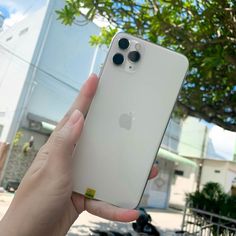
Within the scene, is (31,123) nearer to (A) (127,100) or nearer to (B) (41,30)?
(B) (41,30)

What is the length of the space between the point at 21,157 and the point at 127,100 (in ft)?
27.0

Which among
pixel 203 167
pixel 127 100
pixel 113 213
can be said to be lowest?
pixel 113 213

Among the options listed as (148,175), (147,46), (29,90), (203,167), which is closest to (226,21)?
(147,46)

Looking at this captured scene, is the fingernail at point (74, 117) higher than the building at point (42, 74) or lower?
lower

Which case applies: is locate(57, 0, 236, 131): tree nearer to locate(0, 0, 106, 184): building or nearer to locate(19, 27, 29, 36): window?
locate(19, 27, 29, 36): window

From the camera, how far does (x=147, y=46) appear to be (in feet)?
4.50

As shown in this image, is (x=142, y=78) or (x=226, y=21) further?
(x=226, y=21)

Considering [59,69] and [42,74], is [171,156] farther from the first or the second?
[42,74]

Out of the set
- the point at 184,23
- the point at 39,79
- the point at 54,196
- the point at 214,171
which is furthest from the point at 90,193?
the point at 214,171

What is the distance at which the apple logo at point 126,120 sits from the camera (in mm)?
1283

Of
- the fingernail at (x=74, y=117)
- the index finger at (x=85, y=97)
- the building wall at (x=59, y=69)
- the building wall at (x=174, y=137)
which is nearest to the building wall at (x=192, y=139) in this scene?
the building wall at (x=174, y=137)

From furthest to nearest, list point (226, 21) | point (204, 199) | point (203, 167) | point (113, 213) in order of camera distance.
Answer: point (203, 167)
point (204, 199)
point (226, 21)
point (113, 213)

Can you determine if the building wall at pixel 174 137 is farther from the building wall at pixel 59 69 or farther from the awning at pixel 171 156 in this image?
the building wall at pixel 59 69

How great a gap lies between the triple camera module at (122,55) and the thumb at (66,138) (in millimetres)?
353
